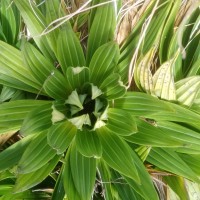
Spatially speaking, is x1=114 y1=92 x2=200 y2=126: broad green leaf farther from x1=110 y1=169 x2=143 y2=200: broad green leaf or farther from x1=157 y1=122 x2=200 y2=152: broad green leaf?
x1=110 y1=169 x2=143 y2=200: broad green leaf

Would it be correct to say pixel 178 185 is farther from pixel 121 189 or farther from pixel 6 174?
pixel 6 174

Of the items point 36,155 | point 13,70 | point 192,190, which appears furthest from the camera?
point 192,190

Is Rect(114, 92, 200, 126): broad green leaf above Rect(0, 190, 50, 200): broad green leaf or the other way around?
above

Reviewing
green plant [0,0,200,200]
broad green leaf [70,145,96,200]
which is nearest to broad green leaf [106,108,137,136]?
green plant [0,0,200,200]

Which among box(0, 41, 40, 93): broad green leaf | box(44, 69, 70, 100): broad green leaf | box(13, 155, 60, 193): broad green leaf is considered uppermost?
box(0, 41, 40, 93): broad green leaf

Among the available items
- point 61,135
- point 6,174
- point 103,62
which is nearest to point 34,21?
point 103,62
